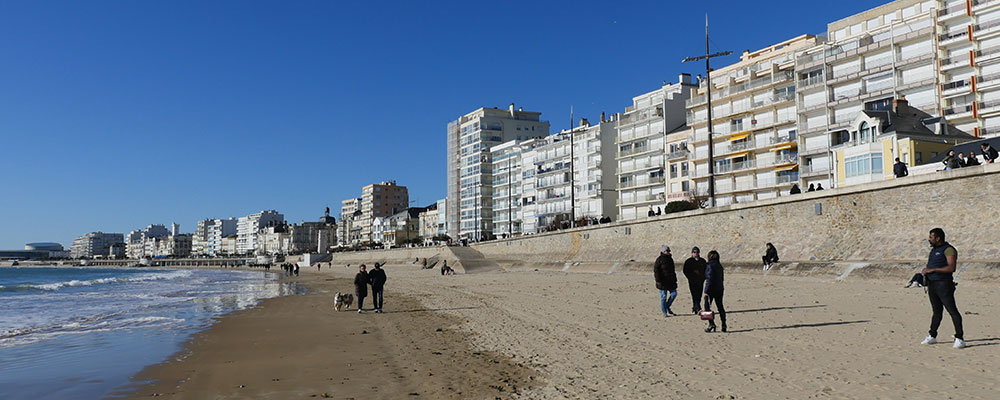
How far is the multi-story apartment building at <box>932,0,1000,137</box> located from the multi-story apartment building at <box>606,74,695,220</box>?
25.7m

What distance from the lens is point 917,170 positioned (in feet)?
95.1

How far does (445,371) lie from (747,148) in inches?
2174

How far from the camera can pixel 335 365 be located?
10.4 metres

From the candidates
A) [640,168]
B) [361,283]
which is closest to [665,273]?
[361,283]

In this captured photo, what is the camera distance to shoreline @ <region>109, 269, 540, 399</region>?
8.44m

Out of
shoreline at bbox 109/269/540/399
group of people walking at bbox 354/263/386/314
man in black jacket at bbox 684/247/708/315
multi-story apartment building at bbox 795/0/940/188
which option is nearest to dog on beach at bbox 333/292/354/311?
group of people walking at bbox 354/263/386/314

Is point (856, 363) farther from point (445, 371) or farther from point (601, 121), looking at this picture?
point (601, 121)

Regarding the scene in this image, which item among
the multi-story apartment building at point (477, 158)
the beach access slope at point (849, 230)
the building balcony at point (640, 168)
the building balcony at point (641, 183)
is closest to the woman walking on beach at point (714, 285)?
the beach access slope at point (849, 230)

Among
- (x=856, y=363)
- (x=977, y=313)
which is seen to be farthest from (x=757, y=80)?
(x=856, y=363)

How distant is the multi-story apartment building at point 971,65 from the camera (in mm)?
44906

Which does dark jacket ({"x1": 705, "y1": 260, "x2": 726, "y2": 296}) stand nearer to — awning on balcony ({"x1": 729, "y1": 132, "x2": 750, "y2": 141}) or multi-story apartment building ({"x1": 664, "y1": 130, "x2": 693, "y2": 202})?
awning on balcony ({"x1": 729, "y1": 132, "x2": 750, "y2": 141})

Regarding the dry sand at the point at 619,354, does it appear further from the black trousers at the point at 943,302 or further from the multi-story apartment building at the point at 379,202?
the multi-story apartment building at the point at 379,202

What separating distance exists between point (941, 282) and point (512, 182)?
91.0m

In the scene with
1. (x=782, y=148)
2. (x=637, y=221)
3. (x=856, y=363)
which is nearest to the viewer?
(x=856, y=363)
